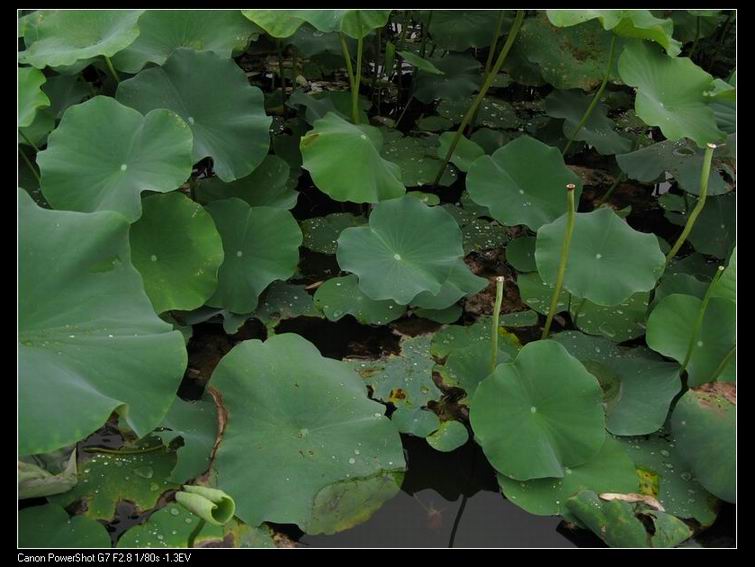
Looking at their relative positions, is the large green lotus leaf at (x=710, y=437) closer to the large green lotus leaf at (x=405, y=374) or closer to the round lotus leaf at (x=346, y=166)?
the large green lotus leaf at (x=405, y=374)

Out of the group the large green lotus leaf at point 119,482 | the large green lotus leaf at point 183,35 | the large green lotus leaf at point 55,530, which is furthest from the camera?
the large green lotus leaf at point 183,35

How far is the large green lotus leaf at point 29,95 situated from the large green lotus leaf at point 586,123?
1.88 metres

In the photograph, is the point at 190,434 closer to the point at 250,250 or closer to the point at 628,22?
the point at 250,250

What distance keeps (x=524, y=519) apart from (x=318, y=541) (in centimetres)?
52

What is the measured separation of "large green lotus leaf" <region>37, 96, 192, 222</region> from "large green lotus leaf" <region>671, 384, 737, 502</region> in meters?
1.51

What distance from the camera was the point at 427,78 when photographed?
11.1 ft

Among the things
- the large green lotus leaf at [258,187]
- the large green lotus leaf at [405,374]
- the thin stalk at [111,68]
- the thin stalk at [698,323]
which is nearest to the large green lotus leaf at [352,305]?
the large green lotus leaf at [405,374]

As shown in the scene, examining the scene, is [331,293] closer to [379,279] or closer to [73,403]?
[379,279]

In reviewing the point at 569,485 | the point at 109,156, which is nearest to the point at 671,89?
the point at 569,485

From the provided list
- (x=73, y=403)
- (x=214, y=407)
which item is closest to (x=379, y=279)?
(x=214, y=407)

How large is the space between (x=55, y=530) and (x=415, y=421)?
37.0 inches

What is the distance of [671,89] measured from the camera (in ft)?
8.54

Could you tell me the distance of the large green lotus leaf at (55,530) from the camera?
5.70 ft

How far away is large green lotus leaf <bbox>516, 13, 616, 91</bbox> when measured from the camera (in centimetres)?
302
